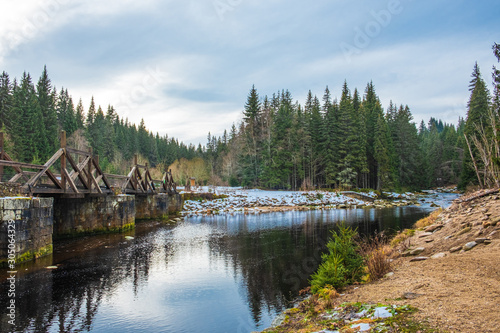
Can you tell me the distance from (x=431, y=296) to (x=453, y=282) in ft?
3.08

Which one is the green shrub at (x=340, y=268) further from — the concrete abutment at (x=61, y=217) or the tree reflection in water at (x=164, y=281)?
the concrete abutment at (x=61, y=217)

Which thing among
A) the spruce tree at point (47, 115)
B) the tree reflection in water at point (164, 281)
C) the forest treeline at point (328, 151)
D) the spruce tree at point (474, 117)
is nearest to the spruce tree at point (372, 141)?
the forest treeline at point (328, 151)

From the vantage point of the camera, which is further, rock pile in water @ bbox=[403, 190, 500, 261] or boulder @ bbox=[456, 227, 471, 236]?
boulder @ bbox=[456, 227, 471, 236]

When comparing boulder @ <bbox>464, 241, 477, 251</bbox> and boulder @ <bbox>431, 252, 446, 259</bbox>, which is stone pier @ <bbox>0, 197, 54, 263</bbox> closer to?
boulder @ <bbox>431, 252, 446, 259</bbox>

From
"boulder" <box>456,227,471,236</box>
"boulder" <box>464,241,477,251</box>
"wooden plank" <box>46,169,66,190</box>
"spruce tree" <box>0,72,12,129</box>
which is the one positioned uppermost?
"spruce tree" <box>0,72,12,129</box>

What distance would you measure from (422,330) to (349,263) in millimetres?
4288

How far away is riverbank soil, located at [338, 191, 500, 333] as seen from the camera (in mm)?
4266

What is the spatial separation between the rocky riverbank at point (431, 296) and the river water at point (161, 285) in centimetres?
175

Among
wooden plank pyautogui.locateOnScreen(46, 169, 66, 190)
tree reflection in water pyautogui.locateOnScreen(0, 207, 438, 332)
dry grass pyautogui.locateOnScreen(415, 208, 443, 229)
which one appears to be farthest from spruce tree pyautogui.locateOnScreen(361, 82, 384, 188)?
wooden plank pyautogui.locateOnScreen(46, 169, 66, 190)

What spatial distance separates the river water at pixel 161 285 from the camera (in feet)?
22.7

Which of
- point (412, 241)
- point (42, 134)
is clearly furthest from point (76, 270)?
point (42, 134)

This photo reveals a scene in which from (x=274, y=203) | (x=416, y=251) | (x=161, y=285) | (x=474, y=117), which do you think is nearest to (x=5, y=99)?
(x=274, y=203)

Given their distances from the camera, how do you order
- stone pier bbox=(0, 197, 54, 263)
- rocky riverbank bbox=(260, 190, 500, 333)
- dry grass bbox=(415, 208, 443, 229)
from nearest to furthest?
rocky riverbank bbox=(260, 190, 500, 333) → stone pier bbox=(0, 197, 54, 263) → dry grass bbox=(415, 208, 443, 229)

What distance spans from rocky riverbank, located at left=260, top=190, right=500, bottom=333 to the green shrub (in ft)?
1.36
